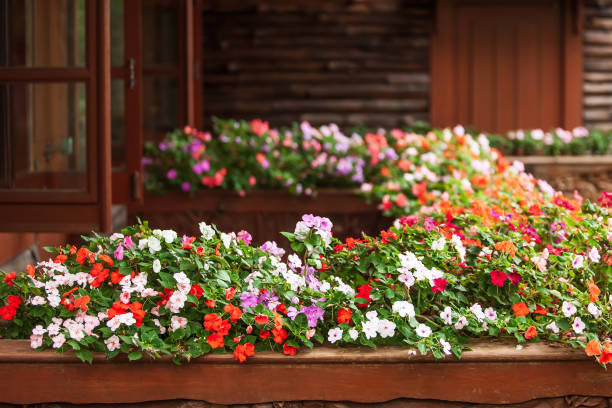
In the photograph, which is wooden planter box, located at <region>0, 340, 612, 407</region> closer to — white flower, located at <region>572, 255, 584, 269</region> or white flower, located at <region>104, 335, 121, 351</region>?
white flower, located at <region>104, 335, 121, 351</region>

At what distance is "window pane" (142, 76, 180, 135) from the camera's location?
246 inches

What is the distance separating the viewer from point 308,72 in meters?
8.46

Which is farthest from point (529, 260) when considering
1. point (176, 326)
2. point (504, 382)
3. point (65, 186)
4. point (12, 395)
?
point (65, 186)

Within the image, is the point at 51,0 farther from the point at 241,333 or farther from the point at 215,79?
the point at 215,79

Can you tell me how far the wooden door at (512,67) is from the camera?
28.6ft

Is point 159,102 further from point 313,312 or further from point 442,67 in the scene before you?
point 313,312

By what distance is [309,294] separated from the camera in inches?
99.5

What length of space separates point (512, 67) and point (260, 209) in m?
4.23

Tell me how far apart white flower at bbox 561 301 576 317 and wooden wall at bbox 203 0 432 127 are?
608 centimetres

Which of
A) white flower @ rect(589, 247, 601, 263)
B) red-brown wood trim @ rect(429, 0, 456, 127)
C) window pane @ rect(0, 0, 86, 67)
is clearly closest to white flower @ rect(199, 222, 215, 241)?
white flower @ rect(589, 247, 601, 263)

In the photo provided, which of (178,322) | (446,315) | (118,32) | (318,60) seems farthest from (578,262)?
(318,60)

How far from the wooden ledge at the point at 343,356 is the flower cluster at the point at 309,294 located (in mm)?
29

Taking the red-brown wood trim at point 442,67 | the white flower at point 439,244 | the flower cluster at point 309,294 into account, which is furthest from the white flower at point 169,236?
the red-brown wood trim at point 442,67

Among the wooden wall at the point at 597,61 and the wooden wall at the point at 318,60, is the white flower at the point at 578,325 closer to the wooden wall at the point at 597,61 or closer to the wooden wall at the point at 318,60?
the wooden wall at the point at 318,60
